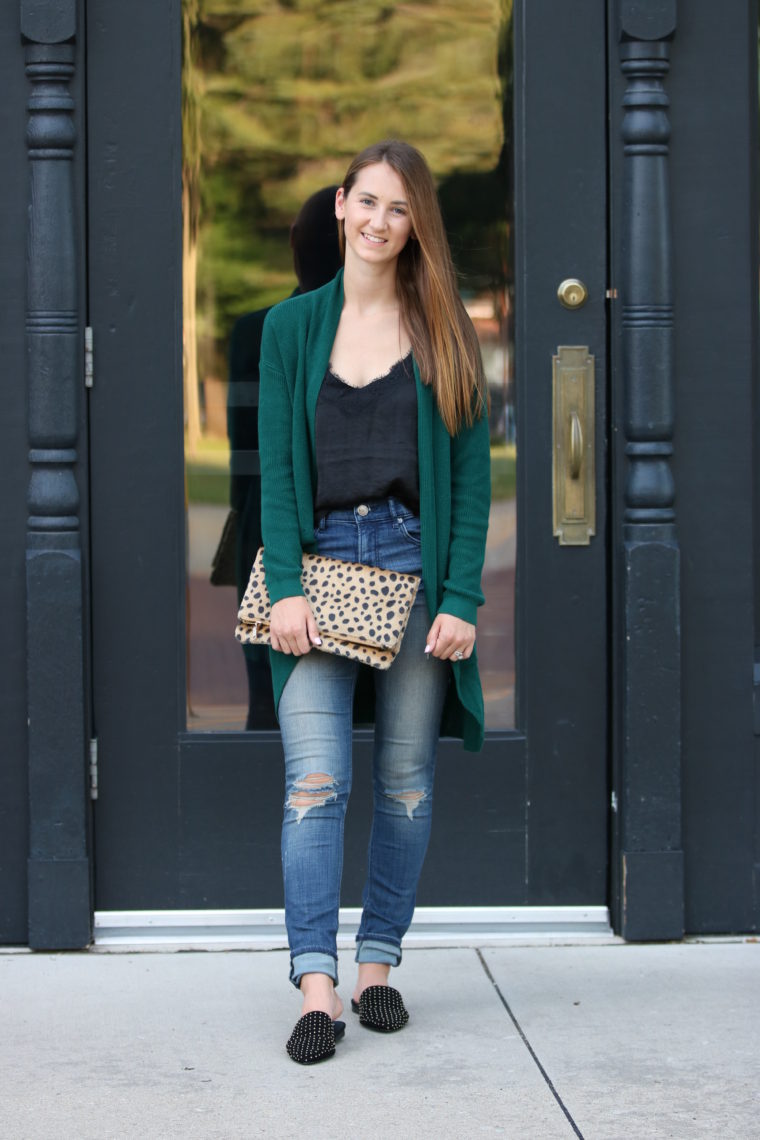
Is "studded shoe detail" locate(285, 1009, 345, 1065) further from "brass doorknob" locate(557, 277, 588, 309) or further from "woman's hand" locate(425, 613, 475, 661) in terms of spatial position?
"brass doorknob" locate(557, 277, 588, 309)

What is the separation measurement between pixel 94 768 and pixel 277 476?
114 cm

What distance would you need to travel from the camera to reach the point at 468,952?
384cm

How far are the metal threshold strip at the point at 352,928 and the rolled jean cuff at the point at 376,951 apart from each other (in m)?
0.58

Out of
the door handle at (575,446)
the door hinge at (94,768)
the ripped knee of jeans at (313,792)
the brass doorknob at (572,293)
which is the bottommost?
the door hinge at (94,768)

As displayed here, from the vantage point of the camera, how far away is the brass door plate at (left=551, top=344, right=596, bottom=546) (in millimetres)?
3887

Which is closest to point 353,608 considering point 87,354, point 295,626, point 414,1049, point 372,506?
point 295,626

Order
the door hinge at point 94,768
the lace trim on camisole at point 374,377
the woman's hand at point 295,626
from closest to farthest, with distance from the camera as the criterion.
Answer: the woman's hand at point 295,626, the lace trim on camisole at point 374,377, the door hinge at point 94,768

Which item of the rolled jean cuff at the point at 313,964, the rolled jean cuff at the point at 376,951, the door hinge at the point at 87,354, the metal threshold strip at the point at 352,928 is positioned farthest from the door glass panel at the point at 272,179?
the rolled jean cuff at the point at 313,964

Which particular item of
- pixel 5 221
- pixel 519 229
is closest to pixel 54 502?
pixel 5 221

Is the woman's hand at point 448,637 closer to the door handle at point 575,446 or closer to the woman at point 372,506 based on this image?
the woman at point 372,506

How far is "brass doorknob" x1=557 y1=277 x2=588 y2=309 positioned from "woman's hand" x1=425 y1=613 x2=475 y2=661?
1.12m

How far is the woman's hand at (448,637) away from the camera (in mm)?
3104

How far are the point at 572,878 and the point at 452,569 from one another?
1175 millimetres

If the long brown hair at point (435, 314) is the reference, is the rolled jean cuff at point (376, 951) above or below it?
below
